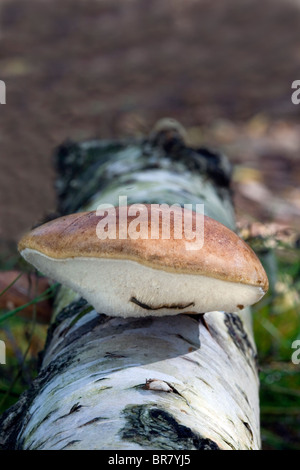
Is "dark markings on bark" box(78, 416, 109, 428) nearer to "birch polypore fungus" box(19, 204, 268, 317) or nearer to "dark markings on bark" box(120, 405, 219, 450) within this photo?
"dark markings on bark" box(120, 405, 219, 450)

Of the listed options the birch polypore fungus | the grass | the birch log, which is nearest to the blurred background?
the grass

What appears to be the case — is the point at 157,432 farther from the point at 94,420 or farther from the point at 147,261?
the point at 147,261

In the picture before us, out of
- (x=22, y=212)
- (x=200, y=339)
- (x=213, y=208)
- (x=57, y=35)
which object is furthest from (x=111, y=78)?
(x=200, y=339)

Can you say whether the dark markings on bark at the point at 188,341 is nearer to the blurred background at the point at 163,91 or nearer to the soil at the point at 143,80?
the blurred background at the point at 163,91

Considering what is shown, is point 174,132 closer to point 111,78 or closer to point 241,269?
point 241,269

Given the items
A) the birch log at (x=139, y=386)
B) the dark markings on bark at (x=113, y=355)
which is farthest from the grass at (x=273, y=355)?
the dark markings on bark at (x=113, y=355)
